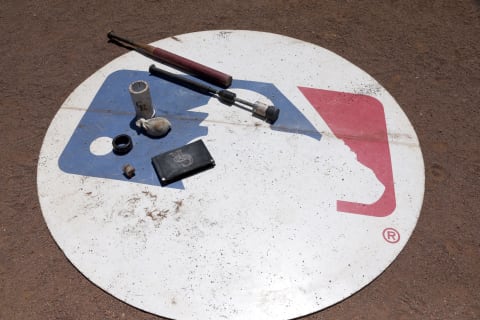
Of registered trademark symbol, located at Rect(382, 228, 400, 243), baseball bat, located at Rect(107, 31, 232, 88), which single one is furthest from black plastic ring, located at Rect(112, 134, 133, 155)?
registered trademark symbol, located at Rect(382, 228, 400, 243)

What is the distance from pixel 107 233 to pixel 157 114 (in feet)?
2.79

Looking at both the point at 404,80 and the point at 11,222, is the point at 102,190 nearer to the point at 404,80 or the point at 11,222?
the point at 11,222

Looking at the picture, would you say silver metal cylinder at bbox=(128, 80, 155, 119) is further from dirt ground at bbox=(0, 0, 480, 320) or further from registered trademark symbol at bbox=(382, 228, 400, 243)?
registered trademark symbol at bbox=(382, 228, 400, 243)

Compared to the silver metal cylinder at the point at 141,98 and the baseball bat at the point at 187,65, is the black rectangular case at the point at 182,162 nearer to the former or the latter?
the silver metal cylinder at the point at 141,98

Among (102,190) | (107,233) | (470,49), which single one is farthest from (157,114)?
(470,49)

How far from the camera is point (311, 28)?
3314 mm

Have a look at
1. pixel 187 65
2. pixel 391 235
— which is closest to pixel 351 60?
pixel 187 65

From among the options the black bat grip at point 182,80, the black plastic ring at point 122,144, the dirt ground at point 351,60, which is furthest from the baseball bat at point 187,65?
Answer: the black plastic ring at point 122,144

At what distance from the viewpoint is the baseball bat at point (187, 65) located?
101 inches

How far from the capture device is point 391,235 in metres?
2.01

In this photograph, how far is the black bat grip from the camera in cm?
256

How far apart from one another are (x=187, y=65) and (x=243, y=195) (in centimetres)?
108

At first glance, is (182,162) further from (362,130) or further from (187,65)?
(362,130)

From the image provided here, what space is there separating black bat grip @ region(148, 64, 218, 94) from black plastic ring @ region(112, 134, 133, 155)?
1.97ft
